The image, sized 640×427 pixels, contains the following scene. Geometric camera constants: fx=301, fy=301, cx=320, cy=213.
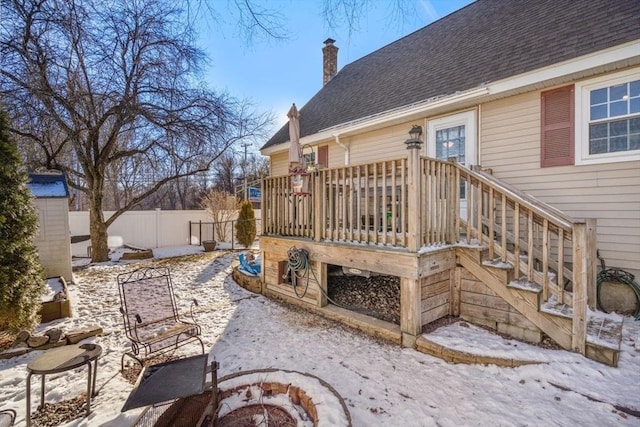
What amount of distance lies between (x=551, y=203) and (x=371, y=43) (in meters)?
4.14

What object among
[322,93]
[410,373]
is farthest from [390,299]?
[322,93]

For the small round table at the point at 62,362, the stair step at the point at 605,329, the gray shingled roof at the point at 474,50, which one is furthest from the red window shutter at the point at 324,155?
the small round table at the point at 62,362

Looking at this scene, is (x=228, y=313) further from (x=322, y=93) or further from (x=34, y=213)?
(x=322, y=93)

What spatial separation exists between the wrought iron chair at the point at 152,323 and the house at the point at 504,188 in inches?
75.9

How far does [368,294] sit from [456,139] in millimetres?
3522

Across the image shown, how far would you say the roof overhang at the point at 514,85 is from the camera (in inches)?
160

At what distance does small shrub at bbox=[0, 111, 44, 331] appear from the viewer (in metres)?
3.57

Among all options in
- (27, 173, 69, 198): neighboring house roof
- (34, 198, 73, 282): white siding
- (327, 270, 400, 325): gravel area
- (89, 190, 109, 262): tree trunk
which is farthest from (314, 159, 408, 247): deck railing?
(89, 190, 109, 262): tree trunk

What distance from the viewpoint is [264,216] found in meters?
6.04

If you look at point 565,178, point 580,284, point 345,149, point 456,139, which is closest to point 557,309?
point 580,284

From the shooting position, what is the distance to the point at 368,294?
202 inches

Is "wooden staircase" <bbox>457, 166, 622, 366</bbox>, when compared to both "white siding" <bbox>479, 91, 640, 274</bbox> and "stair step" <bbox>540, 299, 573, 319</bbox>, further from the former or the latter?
"white siding" <bbox>479, 91, 640, 274</bbox>

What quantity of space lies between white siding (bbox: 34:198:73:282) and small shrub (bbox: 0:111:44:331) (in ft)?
9.97

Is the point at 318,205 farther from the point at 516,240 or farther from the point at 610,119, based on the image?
the point at 610,119
